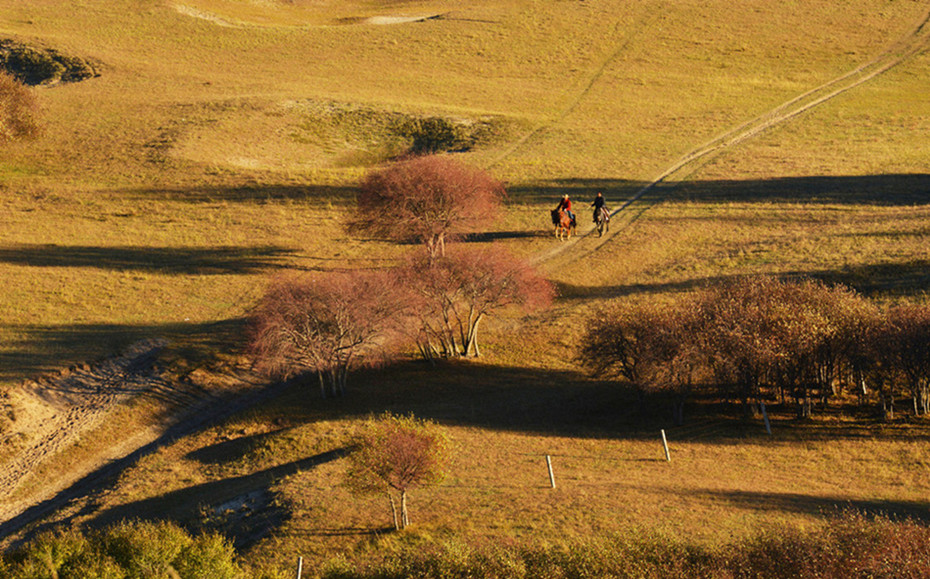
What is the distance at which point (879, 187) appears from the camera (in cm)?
5544

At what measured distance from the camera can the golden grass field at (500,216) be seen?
25.0 meters

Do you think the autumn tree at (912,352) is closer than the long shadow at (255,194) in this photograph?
Yes

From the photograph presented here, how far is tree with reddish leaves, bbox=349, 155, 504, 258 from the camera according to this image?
148 feet

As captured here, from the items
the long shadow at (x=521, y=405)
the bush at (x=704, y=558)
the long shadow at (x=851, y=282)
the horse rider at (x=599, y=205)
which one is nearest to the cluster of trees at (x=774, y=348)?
the long shadow at (x=521, y=405)

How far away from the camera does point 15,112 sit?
64.3 metres

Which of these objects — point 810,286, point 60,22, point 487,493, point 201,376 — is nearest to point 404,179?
point 201,376

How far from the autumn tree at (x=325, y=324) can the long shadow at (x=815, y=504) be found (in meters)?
16.0

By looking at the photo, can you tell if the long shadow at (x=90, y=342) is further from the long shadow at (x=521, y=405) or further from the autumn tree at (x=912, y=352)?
the autumn tree at (x=912, y=352)

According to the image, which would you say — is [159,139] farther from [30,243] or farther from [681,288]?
[681,288]

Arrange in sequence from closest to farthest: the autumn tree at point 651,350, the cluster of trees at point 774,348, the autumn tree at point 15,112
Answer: the cluster of trees at point 774,348
the autumn tree at point 651,350
the autumn tree at point 15,112

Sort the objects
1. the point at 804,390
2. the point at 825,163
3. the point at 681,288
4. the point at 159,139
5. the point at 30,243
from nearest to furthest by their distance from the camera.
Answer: the point at 804,390 → the point at 681,288 → the point at 30,243 → the point at 825,163 → the point at 159,139

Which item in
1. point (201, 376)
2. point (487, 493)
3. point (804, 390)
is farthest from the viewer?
point (201, 376)

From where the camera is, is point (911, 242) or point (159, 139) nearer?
point (911, 242)

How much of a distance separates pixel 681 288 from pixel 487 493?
21016mm
